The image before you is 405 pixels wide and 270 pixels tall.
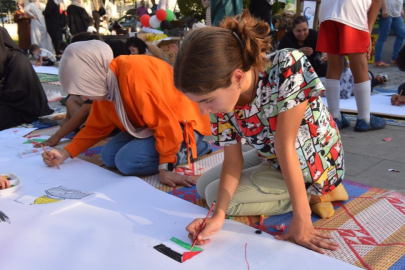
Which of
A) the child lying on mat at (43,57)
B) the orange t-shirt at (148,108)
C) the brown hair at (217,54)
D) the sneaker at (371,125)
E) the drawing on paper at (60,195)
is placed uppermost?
the brown hair at (217,54)

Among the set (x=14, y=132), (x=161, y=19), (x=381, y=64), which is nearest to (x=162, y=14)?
(x=161, y=19)

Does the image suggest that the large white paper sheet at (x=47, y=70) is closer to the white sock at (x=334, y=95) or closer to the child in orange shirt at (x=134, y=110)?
the child in orange shirt at (x=134, y=110)

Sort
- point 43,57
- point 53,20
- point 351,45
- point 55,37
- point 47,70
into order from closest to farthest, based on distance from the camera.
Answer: point 351,45
point 47,70
point 43,57
point 53,20
point 55,37

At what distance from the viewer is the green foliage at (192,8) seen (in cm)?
1338

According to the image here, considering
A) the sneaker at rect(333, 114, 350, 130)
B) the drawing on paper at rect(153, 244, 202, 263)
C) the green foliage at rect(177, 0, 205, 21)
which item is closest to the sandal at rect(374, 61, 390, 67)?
the sneaker at rect(333, 114, 350, 130)

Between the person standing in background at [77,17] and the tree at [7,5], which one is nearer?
the person standing in background at [77,17]

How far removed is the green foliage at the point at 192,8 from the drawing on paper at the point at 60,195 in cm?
1216

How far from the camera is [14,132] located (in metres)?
2.96

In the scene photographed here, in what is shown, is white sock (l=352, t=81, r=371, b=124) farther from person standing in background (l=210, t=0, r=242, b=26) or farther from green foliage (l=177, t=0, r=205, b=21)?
green foliage (l=177, t=0, r=205, b=21)

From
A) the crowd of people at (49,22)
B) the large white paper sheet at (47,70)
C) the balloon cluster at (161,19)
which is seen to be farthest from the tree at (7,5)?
the large white paper sheet at (47,70)

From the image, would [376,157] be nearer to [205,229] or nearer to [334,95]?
[334,95]

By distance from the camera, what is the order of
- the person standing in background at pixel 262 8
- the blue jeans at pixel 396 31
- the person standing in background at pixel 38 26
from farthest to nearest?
the person standing in background at pixel 38 26
the blue jeans at pixel 396 31
the person standing in background at pixel 262 8

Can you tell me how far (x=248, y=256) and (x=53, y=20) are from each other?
843 cm

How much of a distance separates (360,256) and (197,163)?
1.13 meters
